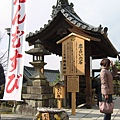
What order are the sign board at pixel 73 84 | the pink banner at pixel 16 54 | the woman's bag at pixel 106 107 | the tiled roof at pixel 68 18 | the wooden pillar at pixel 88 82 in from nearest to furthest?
the woman's bag at pixel 106 107
the pink banner at pixel 16 54
the sign board at pixel 73 84
the tiled roof at pixel 68 18
the wooden pillar at pixel 88 82

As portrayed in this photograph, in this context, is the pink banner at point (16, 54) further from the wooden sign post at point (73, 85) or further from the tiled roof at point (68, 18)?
the tiled roof at point (68, 18)

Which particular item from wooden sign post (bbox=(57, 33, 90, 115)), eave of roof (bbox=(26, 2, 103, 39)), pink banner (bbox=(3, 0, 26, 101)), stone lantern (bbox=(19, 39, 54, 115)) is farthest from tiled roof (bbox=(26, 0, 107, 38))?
pink banner (bbox=(3, 0, 26, 101))

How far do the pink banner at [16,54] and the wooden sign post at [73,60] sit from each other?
85.9 inches

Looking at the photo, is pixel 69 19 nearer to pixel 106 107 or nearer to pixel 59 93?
pixel 59 93

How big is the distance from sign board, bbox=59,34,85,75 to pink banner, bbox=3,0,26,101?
2.23m

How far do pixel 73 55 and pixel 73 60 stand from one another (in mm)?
207

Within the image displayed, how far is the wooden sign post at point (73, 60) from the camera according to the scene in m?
8.97

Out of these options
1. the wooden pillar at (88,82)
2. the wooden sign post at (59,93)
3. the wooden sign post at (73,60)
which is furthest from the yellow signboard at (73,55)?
→ the wooden pillar at (88,82)

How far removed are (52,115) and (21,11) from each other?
3676mm

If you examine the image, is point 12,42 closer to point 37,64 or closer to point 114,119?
point 37,64

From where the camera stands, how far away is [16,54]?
767 cm

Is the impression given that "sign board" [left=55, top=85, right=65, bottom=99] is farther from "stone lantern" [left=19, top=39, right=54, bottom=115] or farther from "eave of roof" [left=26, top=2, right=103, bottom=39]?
"eave of roof" [left=26, top=2, right=103, bottom=39]

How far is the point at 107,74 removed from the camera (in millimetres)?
5691

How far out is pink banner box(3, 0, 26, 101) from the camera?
24.3 ft
